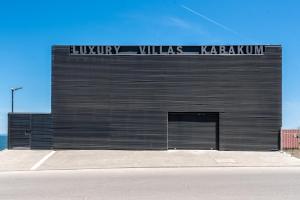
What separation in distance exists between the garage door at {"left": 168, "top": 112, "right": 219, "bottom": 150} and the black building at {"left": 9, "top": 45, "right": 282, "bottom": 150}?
0.20ft

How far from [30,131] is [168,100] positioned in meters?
8.87

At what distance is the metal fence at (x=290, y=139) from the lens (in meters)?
33.3

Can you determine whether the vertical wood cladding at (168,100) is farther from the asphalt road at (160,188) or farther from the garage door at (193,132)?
the asphalt road at (160,188)

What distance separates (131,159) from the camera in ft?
94.8

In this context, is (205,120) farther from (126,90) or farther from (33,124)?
(33,124)

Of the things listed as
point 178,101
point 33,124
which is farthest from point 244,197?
point 33,124

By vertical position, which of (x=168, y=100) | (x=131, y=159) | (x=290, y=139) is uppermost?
(x=168, y=100)

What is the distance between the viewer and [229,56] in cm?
3259

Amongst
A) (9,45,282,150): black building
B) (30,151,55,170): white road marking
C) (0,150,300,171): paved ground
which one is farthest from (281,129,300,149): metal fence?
(30,151,55,170): white road marking

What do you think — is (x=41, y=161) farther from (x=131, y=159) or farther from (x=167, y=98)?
(x=167, y=98)

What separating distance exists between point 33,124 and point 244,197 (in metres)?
21.9

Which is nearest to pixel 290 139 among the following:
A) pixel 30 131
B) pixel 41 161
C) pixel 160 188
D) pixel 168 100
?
pixel 168 100

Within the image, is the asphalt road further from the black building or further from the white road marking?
the black building

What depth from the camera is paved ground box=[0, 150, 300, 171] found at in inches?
1057
